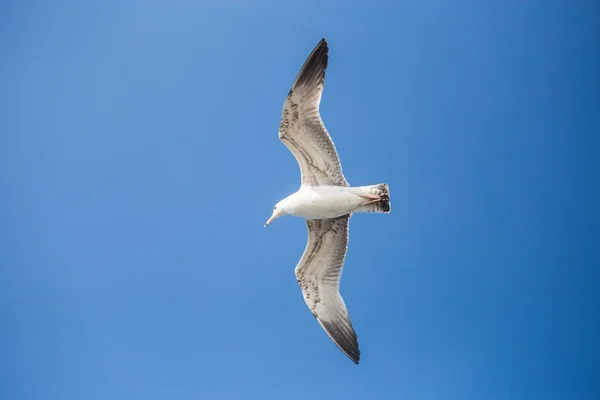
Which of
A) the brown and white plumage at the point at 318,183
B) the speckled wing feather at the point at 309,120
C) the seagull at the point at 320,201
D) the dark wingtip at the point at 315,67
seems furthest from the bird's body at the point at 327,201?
the dark wingtip at the point at 315,67

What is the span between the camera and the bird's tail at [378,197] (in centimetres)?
732

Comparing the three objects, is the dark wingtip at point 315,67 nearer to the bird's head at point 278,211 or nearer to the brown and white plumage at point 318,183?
the brown and white plumage at point 318,183

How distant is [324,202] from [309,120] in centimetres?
126

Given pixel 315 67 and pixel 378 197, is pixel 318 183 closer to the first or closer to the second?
pixel 378 197

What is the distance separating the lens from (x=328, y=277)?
846cm

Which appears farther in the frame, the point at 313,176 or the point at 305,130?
the point at 313,176

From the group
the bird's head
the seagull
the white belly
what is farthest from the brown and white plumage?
the bird's head

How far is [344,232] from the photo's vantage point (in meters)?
8.22

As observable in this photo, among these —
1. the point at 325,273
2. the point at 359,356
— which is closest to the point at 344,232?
the point at 325,273

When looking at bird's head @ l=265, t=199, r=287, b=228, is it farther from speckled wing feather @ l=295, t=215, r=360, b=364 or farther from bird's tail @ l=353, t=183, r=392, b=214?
bird's tail @ l=353, t=183, r=392, b=214

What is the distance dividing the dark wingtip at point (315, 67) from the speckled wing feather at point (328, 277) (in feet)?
7.50

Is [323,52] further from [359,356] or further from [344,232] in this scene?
[359,356]

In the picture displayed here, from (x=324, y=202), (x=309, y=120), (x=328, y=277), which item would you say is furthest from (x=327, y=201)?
(x=328, y=277)

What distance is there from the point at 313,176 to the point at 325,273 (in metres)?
1.78
